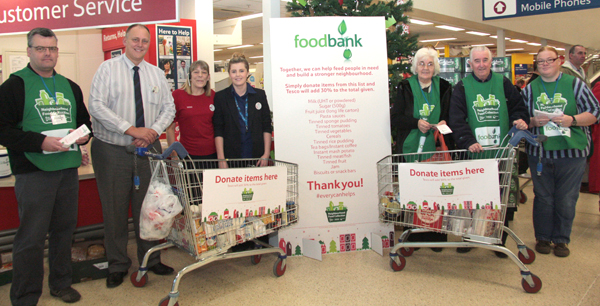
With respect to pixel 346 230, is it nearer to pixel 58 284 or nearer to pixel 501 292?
pixel 501 292

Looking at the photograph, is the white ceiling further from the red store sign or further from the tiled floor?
the red store sign

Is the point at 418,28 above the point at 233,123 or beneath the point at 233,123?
above

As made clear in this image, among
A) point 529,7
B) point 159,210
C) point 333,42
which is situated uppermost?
point 529,7

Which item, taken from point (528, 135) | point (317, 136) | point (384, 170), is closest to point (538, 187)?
point (528, 135)

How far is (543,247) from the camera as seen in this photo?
3477 mm

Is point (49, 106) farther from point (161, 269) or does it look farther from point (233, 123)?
point (161, 269)

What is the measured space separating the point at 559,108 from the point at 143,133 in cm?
324

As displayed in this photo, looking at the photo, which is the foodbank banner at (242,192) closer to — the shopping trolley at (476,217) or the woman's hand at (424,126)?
the shopping trolley at (476,217)

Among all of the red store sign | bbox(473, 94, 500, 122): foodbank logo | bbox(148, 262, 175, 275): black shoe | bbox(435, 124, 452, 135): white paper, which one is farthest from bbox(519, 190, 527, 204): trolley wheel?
the red store sign

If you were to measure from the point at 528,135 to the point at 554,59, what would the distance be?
96 cm

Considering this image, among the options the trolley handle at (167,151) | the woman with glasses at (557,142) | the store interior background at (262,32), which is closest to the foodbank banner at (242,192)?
the trolley handle at (167,151)

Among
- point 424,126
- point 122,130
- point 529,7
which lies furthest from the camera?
point 529,7

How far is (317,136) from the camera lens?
11.6 ft

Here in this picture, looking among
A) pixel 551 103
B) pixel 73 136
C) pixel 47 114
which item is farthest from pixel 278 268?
pixel 551 103
